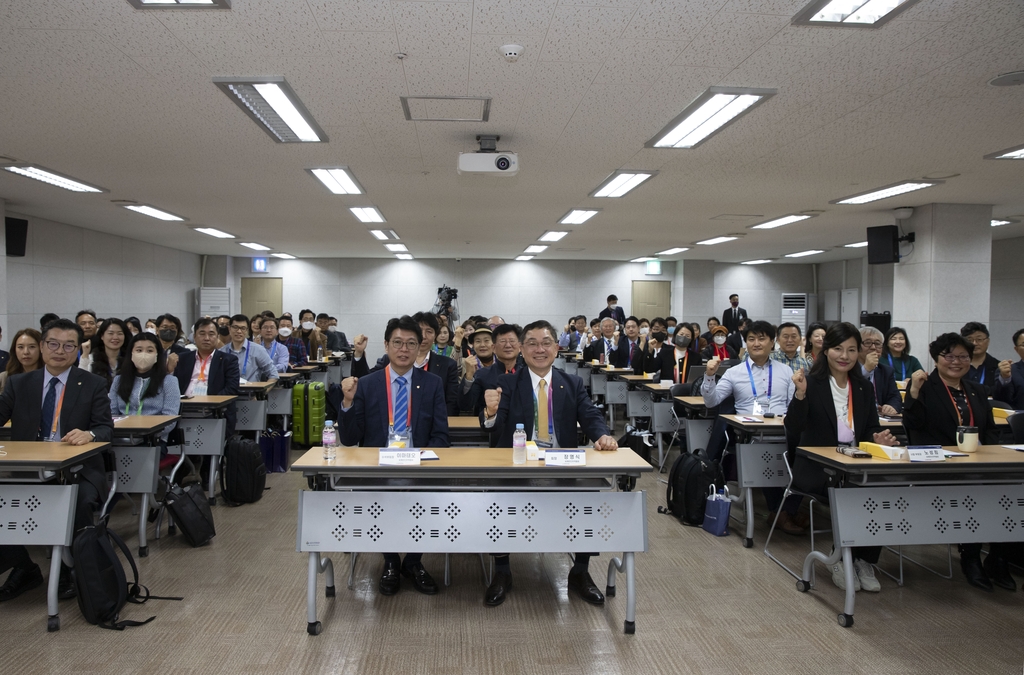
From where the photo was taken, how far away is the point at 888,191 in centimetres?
791

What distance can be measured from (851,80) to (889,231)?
6.10 m

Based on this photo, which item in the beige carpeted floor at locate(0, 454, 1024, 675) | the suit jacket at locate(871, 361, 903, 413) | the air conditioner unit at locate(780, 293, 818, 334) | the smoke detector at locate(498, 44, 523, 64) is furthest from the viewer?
the air conditioner unit at locate(780, 293, 818, 334)

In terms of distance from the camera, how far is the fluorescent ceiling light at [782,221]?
10055 millimetres

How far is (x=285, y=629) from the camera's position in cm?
341

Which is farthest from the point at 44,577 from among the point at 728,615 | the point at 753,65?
the point at 753,65

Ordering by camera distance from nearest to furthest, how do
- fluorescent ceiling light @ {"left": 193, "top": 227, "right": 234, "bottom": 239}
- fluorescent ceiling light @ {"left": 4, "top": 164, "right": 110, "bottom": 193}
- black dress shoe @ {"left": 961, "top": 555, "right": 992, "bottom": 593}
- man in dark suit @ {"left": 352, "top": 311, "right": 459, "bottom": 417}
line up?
black dress shoe @ {"left": 961, "top": 555, "right": 992, "bottom": 593}, man in dark suit @ {"left": 352, "top": 311, "right": 459, "bottom": 417}, fluorescent ceiling light @ {"left": 4, "top": 164, "right": 110, "bottom": 193}, fluorescent ceiling light @ {"left": 193, "top": 227, "right": 234, "bottom": 239}

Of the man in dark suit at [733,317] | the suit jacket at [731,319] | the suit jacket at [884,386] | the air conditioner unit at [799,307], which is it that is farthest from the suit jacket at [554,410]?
the air conditioner unit at [799,307]

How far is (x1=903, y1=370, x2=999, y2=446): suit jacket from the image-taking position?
14.0ft

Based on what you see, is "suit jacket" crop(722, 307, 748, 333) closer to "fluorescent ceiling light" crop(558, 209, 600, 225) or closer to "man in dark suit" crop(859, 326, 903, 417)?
"fluorescent ceiling light" crop(558, 209, 600, 225)

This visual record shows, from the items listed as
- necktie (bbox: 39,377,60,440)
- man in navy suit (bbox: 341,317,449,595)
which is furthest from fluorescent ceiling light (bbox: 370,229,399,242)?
man in navy suit (bbox: 341,317,449,595)

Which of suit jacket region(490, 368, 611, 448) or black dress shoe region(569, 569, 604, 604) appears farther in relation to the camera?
suit jacket region(490, 368, 611, 448)

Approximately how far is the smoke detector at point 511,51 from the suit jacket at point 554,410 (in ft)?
5.89

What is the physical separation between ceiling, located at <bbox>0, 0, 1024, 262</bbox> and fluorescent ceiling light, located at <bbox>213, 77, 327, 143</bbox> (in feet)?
0.36

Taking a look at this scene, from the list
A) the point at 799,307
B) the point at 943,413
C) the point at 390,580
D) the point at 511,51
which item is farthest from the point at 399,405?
the point at 799,307
